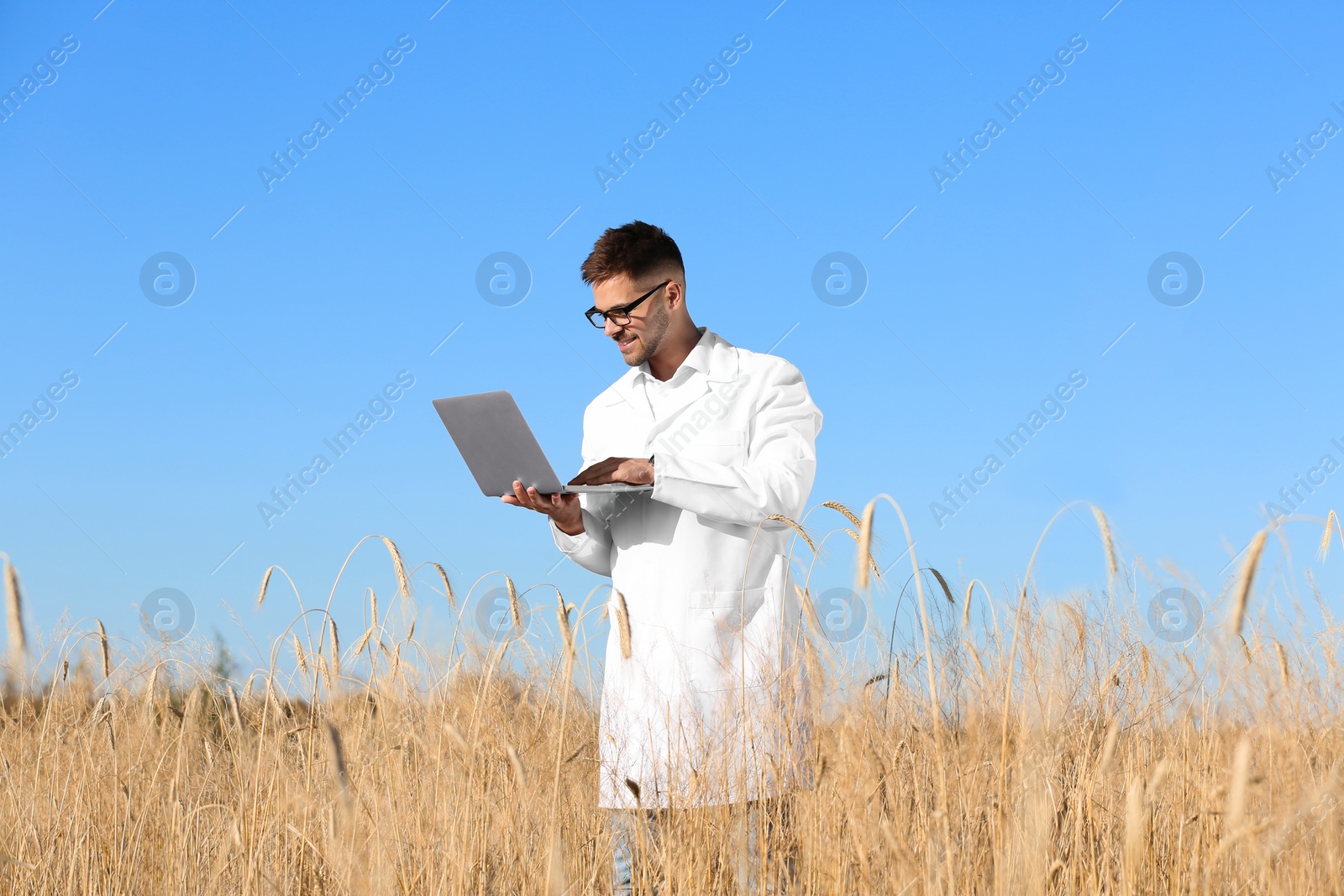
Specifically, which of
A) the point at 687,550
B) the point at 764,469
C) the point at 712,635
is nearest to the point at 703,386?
the point at 764,469

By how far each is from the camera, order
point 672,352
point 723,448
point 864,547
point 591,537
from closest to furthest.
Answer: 1. point 864,547
2. point 723,448
3. point 591,537
4. point 672,352

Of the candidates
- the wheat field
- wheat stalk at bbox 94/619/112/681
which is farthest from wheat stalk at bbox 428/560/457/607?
wheat stalk at bbox 94/619/112/681

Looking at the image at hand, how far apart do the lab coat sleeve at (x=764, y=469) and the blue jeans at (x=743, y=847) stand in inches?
31.5

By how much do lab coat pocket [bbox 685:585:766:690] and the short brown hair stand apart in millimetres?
1093

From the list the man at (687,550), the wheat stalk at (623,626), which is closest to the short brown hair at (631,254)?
the man at (687,550)

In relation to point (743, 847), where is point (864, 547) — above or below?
above

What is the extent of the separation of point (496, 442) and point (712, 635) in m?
0.86

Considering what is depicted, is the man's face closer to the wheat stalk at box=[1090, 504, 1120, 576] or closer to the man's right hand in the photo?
the man's right hand

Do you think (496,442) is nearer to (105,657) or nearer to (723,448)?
(723,448)

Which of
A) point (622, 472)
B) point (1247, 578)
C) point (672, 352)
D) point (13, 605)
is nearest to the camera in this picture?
point (1247, 578)

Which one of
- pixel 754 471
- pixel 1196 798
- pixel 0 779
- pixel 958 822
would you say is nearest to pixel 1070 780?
pixel 1196 798

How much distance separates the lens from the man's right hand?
9.72ft

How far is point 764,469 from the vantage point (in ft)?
9.55

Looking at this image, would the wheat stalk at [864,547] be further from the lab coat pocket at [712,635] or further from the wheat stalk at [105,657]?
the wheat stalk at [105,657]
